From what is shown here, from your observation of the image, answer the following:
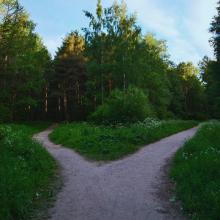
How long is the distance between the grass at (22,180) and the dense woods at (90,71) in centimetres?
1596

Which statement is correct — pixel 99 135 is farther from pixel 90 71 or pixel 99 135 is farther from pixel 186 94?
pixel 186 94

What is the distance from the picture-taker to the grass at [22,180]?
8.62 meters

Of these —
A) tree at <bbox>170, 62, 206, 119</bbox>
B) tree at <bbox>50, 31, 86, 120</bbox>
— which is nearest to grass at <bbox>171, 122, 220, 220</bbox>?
tree at <bbox>50, 31, 86, 120</bbox>

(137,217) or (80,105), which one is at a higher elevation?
(80,105)

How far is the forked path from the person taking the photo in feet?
29.5

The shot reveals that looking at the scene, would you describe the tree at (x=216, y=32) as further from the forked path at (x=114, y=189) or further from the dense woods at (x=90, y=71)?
the forked path at (x=114, y=189)

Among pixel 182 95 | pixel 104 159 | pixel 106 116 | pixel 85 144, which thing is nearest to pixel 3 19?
pixel 106 116

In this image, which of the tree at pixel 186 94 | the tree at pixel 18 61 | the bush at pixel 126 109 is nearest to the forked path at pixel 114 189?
the bush at pixel 126 109

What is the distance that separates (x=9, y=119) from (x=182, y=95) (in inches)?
1372

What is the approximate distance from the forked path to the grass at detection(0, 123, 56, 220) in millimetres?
577

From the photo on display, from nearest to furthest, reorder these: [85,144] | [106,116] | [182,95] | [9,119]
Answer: [85,144], [106,116], [9,119], [182,95]

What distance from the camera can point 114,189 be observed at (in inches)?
444

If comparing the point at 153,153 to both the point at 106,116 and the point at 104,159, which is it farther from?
the point at 106,116

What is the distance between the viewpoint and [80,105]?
52688 mm
